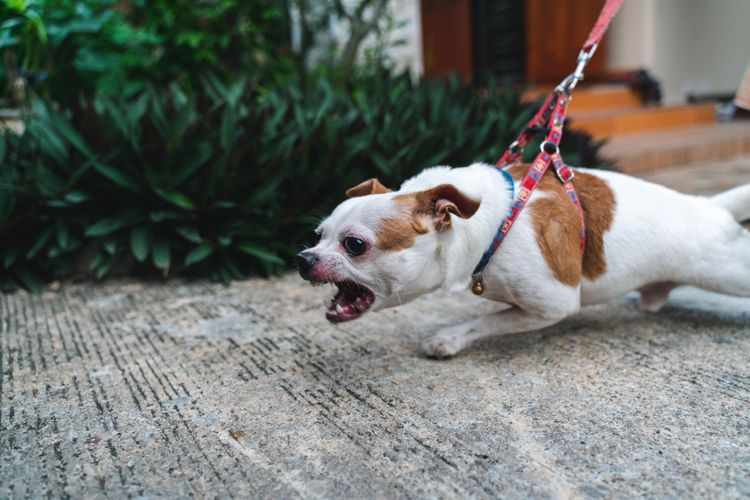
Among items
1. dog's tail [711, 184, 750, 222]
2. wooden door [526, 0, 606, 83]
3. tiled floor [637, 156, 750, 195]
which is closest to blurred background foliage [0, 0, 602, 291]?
tiled floor [637, 156, 750, 195]

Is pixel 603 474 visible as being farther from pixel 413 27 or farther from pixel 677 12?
pixel 677 12

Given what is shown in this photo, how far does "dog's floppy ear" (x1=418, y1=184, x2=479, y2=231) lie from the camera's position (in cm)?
193

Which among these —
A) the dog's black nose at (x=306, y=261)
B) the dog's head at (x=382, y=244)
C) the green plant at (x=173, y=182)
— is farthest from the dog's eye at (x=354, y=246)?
the green plant at (x=173, y=182)

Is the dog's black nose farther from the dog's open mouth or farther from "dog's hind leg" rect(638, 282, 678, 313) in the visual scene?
"dog's hind leg" rect(638, 282, 678, 313)

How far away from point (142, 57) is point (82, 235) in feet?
11.4

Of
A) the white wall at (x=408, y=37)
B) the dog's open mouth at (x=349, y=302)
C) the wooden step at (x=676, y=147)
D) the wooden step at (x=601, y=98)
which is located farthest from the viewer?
the white wall at (x=408, y=37)

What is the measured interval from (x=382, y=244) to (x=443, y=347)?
0.55m

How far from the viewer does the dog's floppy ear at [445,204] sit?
1.93 m

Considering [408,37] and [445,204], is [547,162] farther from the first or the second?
[408,37]

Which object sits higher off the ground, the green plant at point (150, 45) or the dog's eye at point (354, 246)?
the green plant at point (150, 45)

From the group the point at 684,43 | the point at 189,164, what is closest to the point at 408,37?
the point at 684,43

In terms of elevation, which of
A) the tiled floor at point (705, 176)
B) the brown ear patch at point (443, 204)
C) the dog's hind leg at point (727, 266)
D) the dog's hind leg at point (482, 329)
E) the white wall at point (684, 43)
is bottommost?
the tiled floor at point (705, 176)

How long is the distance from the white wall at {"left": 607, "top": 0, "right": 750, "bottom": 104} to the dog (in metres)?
7.28

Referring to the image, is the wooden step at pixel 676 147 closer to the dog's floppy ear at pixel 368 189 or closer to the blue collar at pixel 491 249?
the blue collar at pixel 491 249
